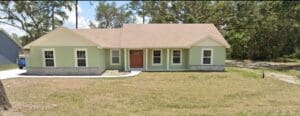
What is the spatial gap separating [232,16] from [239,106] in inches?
1139

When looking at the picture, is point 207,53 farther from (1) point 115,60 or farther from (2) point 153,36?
(1) point 115,60

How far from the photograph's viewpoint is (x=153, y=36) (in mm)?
24406

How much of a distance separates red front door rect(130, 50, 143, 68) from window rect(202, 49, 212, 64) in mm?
5171

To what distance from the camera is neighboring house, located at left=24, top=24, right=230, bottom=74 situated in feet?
69.3

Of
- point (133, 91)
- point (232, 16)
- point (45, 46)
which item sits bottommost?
point (133, 91)

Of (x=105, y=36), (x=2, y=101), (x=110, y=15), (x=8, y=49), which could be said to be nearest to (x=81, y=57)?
(x=105, y=36)

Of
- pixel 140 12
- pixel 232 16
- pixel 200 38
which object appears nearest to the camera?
pixel 200 38

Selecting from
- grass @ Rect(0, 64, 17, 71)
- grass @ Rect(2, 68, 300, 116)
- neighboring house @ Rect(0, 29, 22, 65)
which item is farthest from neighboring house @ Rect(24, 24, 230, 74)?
grass @ Rect(2, 68, 300, 116)

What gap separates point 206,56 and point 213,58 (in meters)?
0.59

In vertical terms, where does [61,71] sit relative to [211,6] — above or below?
below

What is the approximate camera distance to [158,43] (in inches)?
909

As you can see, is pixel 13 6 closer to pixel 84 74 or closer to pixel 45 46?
pixel 45 46

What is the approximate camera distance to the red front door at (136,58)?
23594 mm

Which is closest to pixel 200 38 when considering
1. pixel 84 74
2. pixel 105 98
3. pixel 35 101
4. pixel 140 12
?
pixel 84 74
